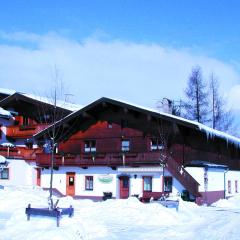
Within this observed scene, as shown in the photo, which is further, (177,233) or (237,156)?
(237,156)

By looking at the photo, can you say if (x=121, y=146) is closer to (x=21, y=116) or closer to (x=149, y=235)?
(x=21, y=116)

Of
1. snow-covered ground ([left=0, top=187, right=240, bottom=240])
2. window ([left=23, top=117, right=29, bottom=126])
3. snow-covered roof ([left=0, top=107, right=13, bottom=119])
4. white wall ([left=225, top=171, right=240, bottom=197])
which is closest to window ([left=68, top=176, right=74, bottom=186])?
snow-covered roof ([left=0, top=107, right=13, bottom=119])

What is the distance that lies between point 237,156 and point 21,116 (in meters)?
20.1

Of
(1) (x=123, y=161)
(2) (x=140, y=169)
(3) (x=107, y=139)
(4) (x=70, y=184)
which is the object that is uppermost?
(3) (x=107, y=139)

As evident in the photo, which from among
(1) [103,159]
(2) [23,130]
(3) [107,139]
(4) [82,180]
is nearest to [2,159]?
(2) [23,130]

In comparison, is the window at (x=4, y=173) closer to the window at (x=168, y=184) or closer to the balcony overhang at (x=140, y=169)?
the balcony overhang at (x=140, y=169)

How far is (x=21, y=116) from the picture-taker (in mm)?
44594

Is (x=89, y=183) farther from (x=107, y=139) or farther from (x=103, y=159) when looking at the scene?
(x=107, y=139)

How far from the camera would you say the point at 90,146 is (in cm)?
3688

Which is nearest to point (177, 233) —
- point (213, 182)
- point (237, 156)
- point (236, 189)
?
point (213, 182)

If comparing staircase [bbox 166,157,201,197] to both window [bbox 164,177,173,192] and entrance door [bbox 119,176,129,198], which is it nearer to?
window [bbox 164,177,173,192]

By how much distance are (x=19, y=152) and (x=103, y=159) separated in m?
9.12

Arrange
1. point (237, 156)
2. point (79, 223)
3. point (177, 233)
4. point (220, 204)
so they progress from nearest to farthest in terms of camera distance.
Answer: point (79, 223) → point (177, 233) → point (220, 204) → point (237, 156)

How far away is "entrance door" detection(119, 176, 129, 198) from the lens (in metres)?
33.2
